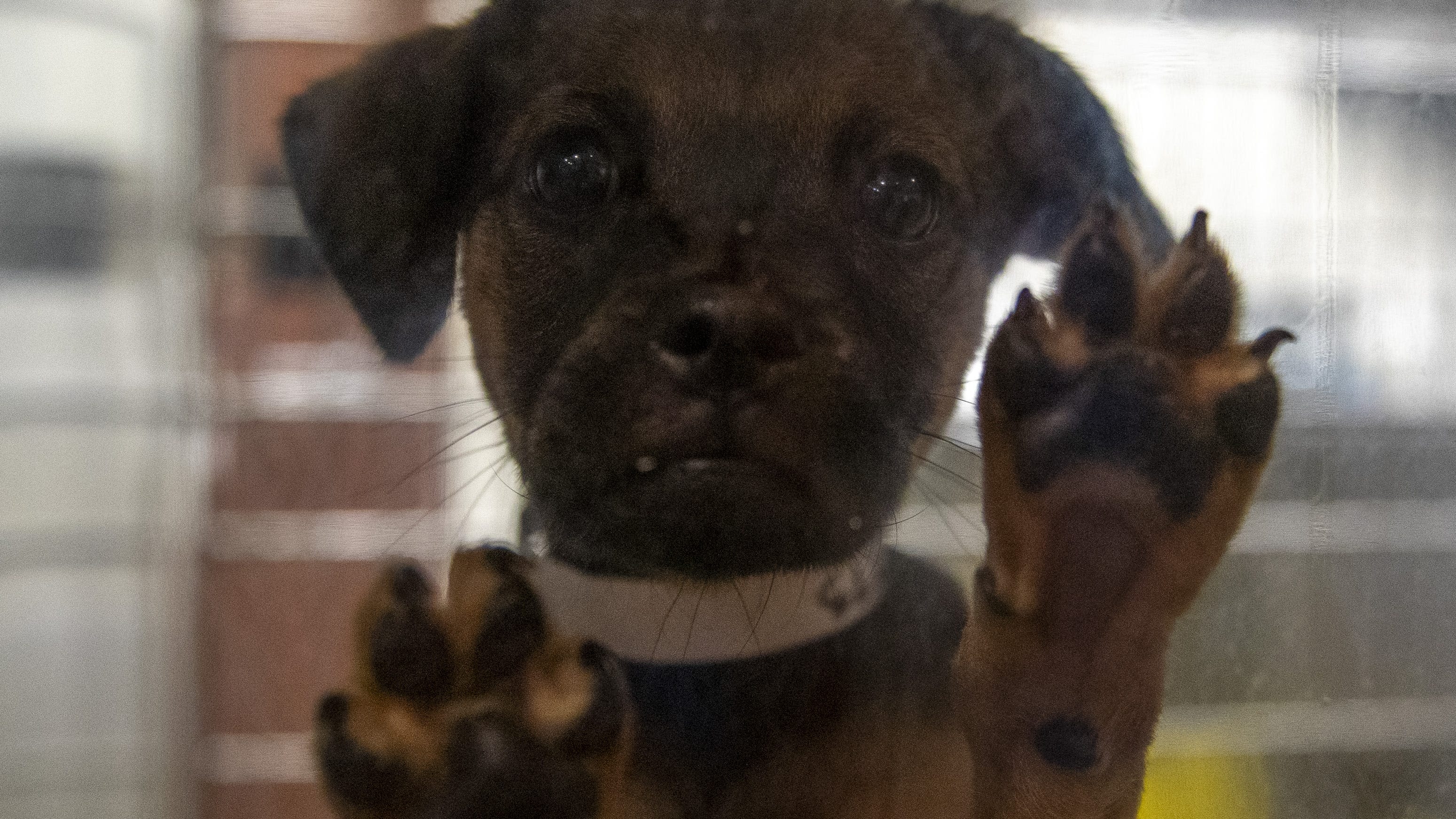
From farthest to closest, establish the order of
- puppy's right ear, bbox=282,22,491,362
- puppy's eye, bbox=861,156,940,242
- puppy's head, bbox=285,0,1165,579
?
puppy's eye, bbox=861,156,940,242, puppy's right ear, bbox=282,22,491,362, puppy's head, bbox=285,0,1165,579

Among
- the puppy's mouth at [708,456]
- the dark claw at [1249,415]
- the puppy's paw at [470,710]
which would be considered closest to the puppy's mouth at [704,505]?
the puppy's mouth at [708,456]

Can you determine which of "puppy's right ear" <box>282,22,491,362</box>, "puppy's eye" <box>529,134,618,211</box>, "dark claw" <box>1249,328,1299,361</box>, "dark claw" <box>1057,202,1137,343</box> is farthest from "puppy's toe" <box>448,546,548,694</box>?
"dark claw" <box>1249,328,1299,361</box>

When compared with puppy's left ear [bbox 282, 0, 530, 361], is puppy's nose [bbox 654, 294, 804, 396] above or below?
below

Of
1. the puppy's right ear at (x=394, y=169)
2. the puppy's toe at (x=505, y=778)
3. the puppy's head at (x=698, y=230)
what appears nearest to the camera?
the puppy's toe at (x=505, y=778)

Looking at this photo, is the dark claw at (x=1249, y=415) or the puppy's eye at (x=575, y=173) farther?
the puppy's eye at (x=575, y=173)

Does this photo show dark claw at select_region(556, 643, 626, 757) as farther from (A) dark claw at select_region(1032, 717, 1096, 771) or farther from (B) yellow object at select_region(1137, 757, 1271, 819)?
(B) yellow object at select_region(1137, 757, 1271, 819)

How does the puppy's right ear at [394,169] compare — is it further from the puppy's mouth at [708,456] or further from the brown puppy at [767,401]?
the puppy's mouth at [708,456]

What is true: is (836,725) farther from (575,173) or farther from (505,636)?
(575,173)

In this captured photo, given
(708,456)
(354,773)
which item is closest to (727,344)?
(708,456)
